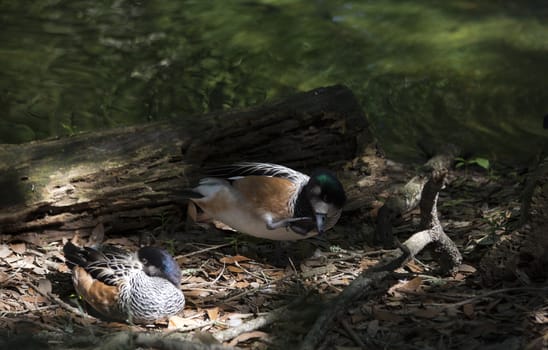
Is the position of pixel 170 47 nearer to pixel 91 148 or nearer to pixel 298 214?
pixel 91 148

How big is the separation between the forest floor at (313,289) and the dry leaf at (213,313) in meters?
0.01

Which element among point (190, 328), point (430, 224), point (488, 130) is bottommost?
point (488, 130)

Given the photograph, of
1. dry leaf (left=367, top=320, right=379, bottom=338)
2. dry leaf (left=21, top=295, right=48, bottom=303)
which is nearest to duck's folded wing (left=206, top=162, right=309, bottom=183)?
dry leaf (left=367, top=320, right=379, bottom=338)

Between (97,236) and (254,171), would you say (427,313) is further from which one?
(97,236)

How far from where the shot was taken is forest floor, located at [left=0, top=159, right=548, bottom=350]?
3740 mm

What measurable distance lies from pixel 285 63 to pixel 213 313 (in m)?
4.93

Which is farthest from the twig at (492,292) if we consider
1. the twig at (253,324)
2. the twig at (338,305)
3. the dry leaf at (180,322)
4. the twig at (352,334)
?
the dry leaf at (180,322)

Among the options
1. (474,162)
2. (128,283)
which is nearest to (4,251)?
(128,283)

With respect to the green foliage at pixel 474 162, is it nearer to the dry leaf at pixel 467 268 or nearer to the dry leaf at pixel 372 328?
the dry leaf at pixel 467 268

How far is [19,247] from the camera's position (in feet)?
15.7

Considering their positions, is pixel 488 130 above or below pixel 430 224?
below

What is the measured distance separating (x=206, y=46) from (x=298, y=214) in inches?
184

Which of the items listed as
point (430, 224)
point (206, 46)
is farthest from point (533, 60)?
point (430, 224)

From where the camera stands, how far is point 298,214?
4.65 metres
